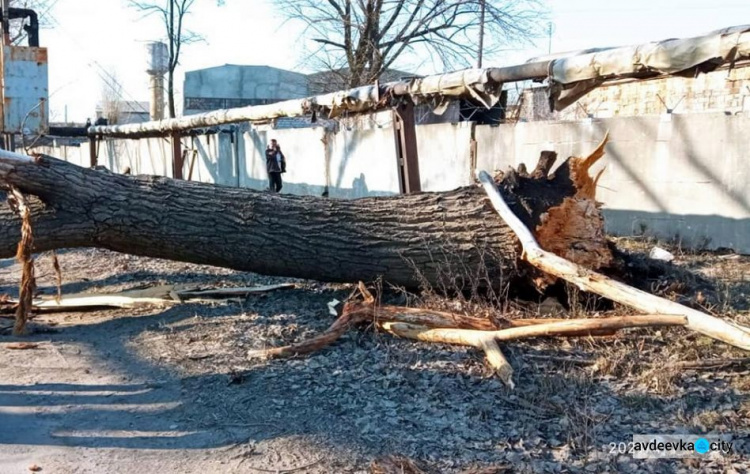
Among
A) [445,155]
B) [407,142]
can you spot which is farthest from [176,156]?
[407,142]

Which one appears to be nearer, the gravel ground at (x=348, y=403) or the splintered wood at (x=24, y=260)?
the gravel ground at (x=348, y=403)

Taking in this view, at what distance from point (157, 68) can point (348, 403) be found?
31182 millimetres

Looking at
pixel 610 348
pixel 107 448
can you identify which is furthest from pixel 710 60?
pixel 107 448

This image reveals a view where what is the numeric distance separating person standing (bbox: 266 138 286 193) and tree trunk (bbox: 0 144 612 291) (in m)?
9.81

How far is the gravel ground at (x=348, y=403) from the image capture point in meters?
3.67

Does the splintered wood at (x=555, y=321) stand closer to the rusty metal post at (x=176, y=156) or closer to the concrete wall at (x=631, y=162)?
the concrete wall at (x=631, y=162)

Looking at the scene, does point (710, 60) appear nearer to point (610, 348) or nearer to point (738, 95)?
point (610, 348)

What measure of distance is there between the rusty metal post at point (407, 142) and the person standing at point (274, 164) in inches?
282

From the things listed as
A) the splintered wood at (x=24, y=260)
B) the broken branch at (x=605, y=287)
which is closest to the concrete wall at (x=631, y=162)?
the broken branch at (x=605, y=287)

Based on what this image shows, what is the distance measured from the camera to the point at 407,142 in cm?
932

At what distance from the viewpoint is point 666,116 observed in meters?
9.39

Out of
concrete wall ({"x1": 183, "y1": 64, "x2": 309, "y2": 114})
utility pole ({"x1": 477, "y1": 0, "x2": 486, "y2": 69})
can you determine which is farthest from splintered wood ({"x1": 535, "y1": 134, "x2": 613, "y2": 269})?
concrete wall ({"x1": 183, "y1": 64, "x2": 309, "y2": 114})

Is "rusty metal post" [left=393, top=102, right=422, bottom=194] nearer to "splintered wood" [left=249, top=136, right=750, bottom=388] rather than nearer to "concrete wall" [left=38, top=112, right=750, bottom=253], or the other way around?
"concrete wall" [left=38, top=112, right=750, bottom=253]

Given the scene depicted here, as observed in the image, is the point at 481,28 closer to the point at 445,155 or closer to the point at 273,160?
the point at 273,160
